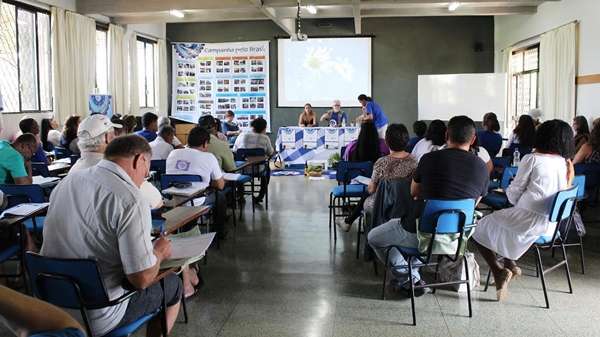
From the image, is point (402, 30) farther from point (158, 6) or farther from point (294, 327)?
point (294, 327)

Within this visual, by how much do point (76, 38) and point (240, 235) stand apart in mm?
5903

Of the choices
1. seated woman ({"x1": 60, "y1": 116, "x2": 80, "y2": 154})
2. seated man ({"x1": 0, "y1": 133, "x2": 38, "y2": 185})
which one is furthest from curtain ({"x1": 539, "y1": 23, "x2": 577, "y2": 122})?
seated man ({"x1": 0, "y1": 133, "x2": 38, "y2": 185})

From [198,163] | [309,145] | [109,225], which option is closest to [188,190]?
[198,163]

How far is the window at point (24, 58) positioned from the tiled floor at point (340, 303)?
17.0 feet

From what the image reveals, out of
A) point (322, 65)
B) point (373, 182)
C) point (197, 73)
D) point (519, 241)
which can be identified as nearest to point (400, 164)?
point (373, 182)

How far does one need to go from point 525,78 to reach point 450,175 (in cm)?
920

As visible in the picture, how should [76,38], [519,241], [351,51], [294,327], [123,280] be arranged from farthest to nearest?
[351,51] → [76,38] → [519,241] → [294,327] → [123,280]

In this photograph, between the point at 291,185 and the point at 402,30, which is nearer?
the point at 291,185

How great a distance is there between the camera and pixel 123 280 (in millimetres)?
2143

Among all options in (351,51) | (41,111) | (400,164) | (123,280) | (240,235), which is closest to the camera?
(123,280)

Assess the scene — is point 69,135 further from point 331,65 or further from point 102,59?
point 331,65

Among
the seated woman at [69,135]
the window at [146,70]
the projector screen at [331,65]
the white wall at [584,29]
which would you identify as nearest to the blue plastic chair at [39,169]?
the seated woman at [69,135]

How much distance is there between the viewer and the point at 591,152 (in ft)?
18.2

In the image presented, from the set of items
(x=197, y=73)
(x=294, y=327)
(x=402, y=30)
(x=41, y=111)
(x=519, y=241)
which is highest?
(x=402, y=30)
